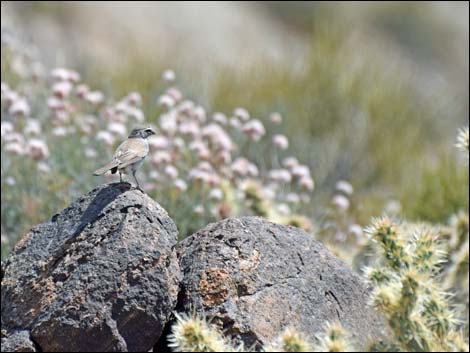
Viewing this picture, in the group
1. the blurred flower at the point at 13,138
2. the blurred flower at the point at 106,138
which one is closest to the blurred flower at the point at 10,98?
the blurred flower at the point at 13,138

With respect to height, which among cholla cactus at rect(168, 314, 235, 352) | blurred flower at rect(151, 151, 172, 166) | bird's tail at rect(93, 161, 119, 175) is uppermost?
blurred flower at rect(151, 151, 172, 166)

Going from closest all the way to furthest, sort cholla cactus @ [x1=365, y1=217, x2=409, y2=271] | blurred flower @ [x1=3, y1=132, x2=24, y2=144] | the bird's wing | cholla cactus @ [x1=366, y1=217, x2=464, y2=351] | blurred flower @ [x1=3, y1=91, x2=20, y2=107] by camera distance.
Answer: cholla cactus @ [x1=366, y1=217, x2=464, y2=351]
the bird's wing
cholla cactus @ [x1=365, y1=217, x2=409, y2=271]
blurred flower @ [x1=3, y1=132, x2=24, y2=144]
blurred flower @ [x1=3, y1=91, x2=20, y2=107]

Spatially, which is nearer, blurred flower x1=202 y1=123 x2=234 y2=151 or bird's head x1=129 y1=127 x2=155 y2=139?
bird's head x1=129 y1=127 x2=155 y2=139

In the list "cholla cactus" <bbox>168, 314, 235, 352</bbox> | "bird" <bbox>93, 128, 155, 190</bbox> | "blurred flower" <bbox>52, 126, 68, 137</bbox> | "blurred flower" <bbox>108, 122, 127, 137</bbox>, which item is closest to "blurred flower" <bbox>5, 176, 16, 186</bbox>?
"blurred flower" <bbox>52, 126, 68, 137</bbox>

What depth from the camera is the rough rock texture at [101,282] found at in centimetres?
517

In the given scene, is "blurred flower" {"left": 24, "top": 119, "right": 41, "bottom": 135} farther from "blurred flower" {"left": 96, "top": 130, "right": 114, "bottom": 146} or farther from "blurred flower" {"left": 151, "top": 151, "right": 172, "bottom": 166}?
"blurred flower" {"left": 151, "top": 151, "right": 172, "bottom": 166}

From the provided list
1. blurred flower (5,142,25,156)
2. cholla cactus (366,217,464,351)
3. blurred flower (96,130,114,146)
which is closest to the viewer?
cholla cactus (366,217,464,351)

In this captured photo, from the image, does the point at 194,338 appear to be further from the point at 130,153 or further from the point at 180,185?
the point at 180,185

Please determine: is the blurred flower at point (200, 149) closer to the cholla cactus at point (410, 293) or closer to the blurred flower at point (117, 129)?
the blurred flower at point (117, 129)

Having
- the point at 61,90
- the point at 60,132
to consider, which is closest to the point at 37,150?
the point at 60,132

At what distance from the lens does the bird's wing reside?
5578 mm

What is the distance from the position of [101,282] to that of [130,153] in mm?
807

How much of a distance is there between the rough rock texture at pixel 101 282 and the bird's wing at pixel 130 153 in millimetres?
150

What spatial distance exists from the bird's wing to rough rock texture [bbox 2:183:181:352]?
15 centimetres
